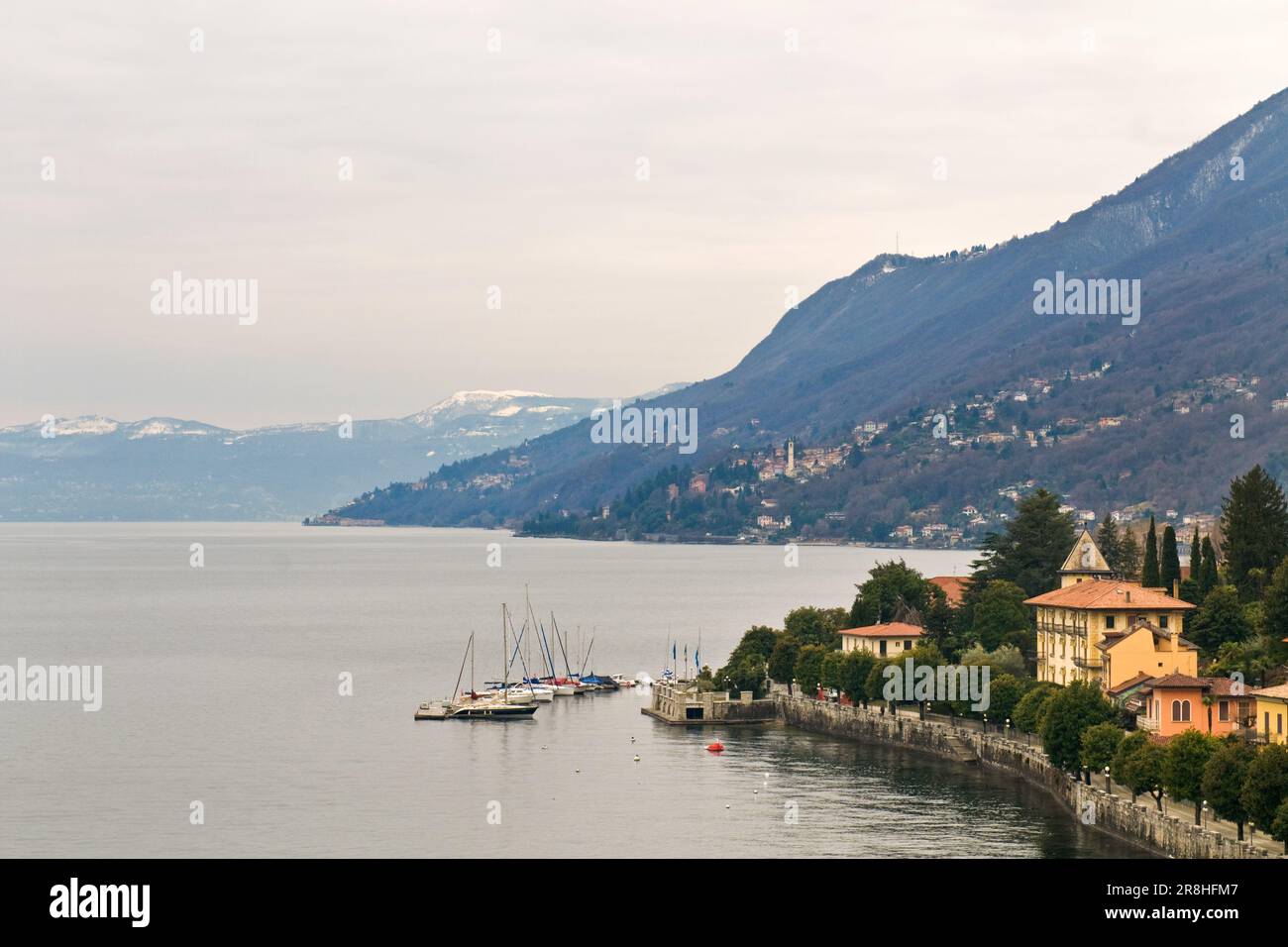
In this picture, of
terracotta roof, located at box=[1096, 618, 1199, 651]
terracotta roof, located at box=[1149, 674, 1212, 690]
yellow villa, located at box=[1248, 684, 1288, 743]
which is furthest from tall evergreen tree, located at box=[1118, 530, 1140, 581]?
yellow villa, located at box=[1248, 684, 1288, 743]

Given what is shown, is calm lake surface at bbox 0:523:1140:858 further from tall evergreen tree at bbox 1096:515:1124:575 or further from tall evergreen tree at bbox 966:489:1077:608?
tall evergreen tree at bbox 1096:515:1124:575

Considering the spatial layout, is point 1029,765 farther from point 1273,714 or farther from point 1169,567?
point 1169,567

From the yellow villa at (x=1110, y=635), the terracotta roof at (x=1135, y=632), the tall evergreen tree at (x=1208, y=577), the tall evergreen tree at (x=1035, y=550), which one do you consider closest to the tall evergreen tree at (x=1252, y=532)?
the tall evergreen tree at (x=1208, y=577)

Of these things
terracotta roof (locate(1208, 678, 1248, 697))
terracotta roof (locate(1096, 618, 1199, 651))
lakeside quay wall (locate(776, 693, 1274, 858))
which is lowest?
lakeside quay wall (locate(776, 693, 1274, 858))

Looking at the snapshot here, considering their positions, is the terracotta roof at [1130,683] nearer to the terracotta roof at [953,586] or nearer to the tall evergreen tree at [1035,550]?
the terracotta roof at [953,586]

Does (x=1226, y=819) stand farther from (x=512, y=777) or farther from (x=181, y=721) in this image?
(x=181, y=721)

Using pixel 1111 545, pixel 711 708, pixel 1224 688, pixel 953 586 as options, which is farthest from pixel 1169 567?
pixel 1224 688
